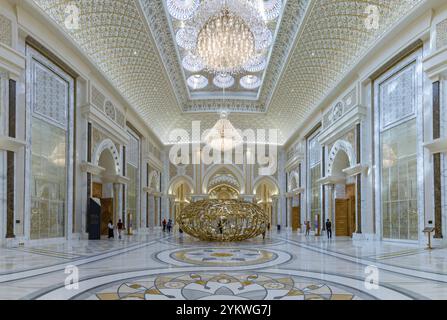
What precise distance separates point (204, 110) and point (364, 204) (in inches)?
487

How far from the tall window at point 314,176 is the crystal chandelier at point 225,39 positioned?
860cm

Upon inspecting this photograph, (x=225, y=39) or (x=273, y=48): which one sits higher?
(x=273, y=48)

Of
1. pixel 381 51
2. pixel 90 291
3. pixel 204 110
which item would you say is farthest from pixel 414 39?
pixel 204 110

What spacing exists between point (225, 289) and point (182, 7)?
1093cm

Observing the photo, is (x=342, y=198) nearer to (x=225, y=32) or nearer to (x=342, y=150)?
(x=342, y=150)

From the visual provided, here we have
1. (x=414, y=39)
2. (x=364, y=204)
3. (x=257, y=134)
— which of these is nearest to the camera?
(x=414, y=39)

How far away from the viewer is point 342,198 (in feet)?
45.3

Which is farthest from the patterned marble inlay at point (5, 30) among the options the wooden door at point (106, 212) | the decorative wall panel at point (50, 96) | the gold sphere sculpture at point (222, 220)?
the wooden door at point (106, 212)

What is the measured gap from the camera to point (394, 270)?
467 cm

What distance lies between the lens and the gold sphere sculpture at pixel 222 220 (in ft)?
31.2

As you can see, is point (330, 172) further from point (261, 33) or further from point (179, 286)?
point (179, 286)

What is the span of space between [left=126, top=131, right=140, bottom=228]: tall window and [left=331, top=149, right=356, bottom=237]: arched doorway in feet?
27.6

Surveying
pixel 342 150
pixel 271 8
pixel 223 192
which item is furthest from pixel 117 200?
pixel 223 192

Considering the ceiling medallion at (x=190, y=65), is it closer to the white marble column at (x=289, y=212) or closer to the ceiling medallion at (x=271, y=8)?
the ceiling medallion at (x=271, y=8)
